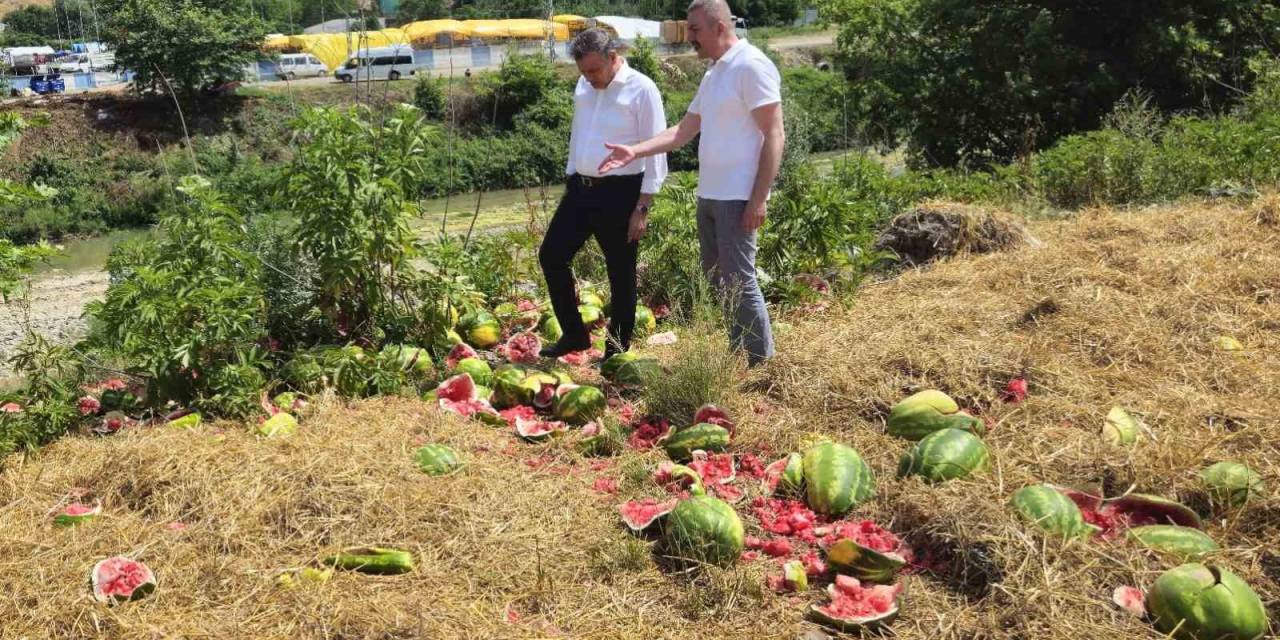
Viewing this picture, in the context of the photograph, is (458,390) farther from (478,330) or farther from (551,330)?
(551,330)

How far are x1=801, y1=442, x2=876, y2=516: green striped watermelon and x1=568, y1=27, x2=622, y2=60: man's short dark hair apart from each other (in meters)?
2.54

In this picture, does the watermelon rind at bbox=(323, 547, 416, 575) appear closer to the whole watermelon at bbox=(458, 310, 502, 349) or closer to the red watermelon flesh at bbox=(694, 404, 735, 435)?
the red watermelon flesh at bbox=(694, 404, 735, 435)

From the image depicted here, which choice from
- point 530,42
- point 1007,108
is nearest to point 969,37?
point 1007,108

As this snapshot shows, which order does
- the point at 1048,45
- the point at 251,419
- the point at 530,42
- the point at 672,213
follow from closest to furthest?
the point at 251,419, the point at 672,213, the point at 1048,45, the point at 530,42

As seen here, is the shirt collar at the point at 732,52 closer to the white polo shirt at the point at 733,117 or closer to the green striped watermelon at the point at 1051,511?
the white polo shirt at the point at 733,117

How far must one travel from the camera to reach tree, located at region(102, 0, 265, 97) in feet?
111

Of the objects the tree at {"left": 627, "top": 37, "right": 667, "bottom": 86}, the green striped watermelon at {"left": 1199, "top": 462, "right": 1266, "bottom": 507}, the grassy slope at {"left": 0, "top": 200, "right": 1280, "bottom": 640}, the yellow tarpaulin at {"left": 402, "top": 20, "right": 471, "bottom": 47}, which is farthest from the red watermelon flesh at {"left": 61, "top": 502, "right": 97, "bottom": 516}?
the yellow tarpaulin at {"left": 402, "top": 20, "right": 471, "bottom": 47}

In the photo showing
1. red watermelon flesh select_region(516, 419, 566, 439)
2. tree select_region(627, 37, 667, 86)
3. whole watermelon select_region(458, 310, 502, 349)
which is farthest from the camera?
tree select_region(627, 37, 667, 86)

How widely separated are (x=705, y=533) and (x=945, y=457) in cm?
105

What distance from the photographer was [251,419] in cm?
496

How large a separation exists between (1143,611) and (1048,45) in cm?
1454

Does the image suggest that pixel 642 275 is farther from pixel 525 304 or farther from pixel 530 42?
pixel 530 42

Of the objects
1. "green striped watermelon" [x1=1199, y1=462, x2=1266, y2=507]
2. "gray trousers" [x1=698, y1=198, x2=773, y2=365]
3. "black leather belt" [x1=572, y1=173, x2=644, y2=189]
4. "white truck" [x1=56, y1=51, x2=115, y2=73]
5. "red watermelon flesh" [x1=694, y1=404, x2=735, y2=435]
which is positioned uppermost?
"white truck" [x1=56, y1=51, x2=115, y2=73]

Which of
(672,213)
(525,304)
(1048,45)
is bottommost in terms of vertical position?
(525,304)
